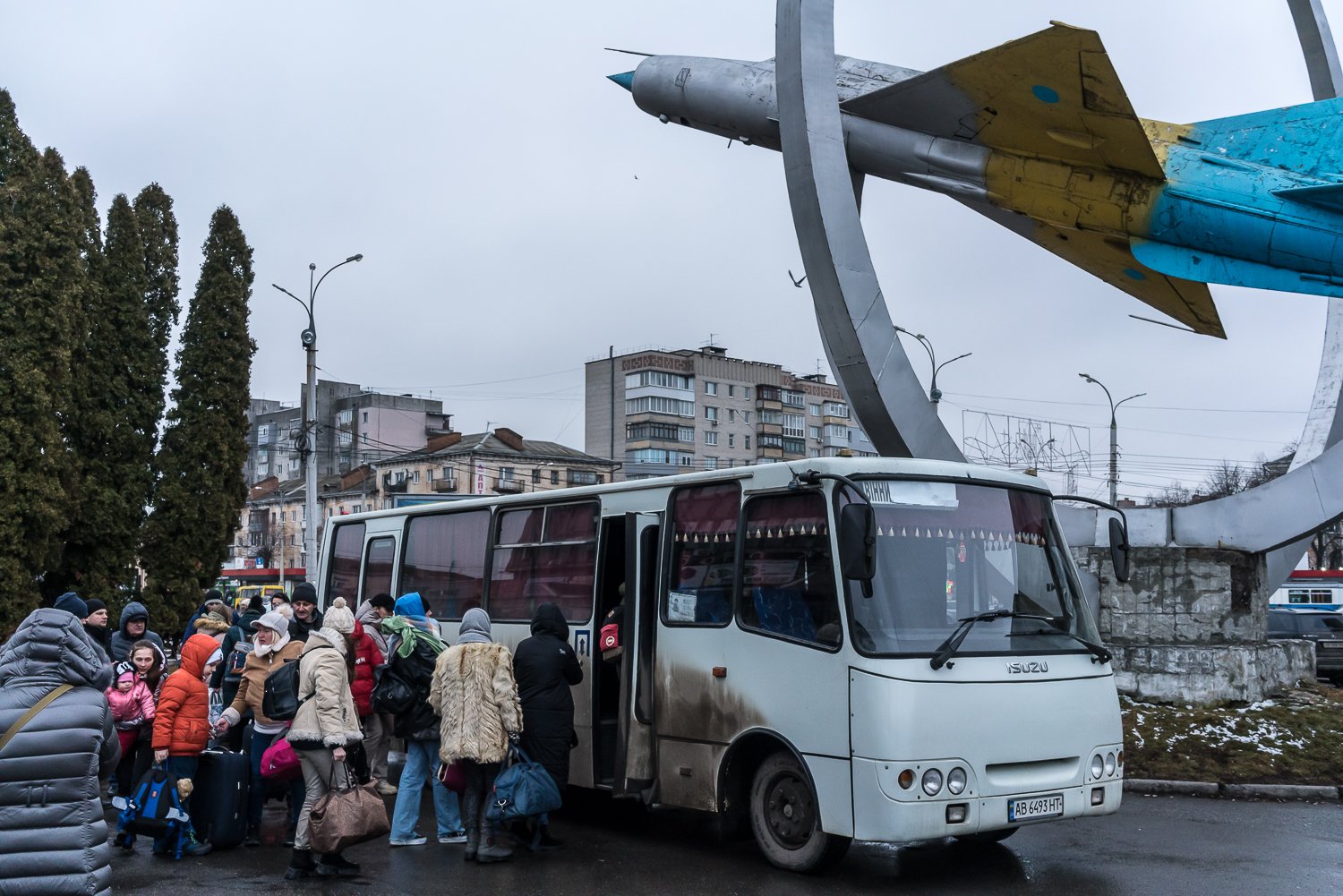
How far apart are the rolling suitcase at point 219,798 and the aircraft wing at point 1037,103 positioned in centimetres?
1016

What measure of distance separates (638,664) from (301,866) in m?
2.73

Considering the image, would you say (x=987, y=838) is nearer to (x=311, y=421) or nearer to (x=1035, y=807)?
(x=1035, y=807)

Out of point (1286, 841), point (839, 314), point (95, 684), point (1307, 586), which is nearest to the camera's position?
point (95, 684)

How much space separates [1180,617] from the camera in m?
15.0

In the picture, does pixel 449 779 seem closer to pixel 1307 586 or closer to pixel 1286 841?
pixel 1286 841

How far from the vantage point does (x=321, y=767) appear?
7.93 metres

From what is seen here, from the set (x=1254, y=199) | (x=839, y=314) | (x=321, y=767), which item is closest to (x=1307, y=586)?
(x=1254, y=199)

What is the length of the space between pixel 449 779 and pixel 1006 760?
3802 mm

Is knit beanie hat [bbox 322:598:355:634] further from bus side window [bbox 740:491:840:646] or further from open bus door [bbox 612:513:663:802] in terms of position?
bus side window [bbox 740:491:840:646]

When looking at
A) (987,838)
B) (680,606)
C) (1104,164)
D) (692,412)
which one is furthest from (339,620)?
(692,412)

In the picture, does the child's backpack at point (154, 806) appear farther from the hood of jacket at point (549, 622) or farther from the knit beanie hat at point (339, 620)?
the hood of jacket at point (549, 622)

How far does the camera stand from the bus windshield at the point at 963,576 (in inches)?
301

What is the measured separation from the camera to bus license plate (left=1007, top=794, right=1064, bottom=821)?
7480 millimetres

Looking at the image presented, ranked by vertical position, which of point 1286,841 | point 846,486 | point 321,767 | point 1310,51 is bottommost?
point 1286,841
